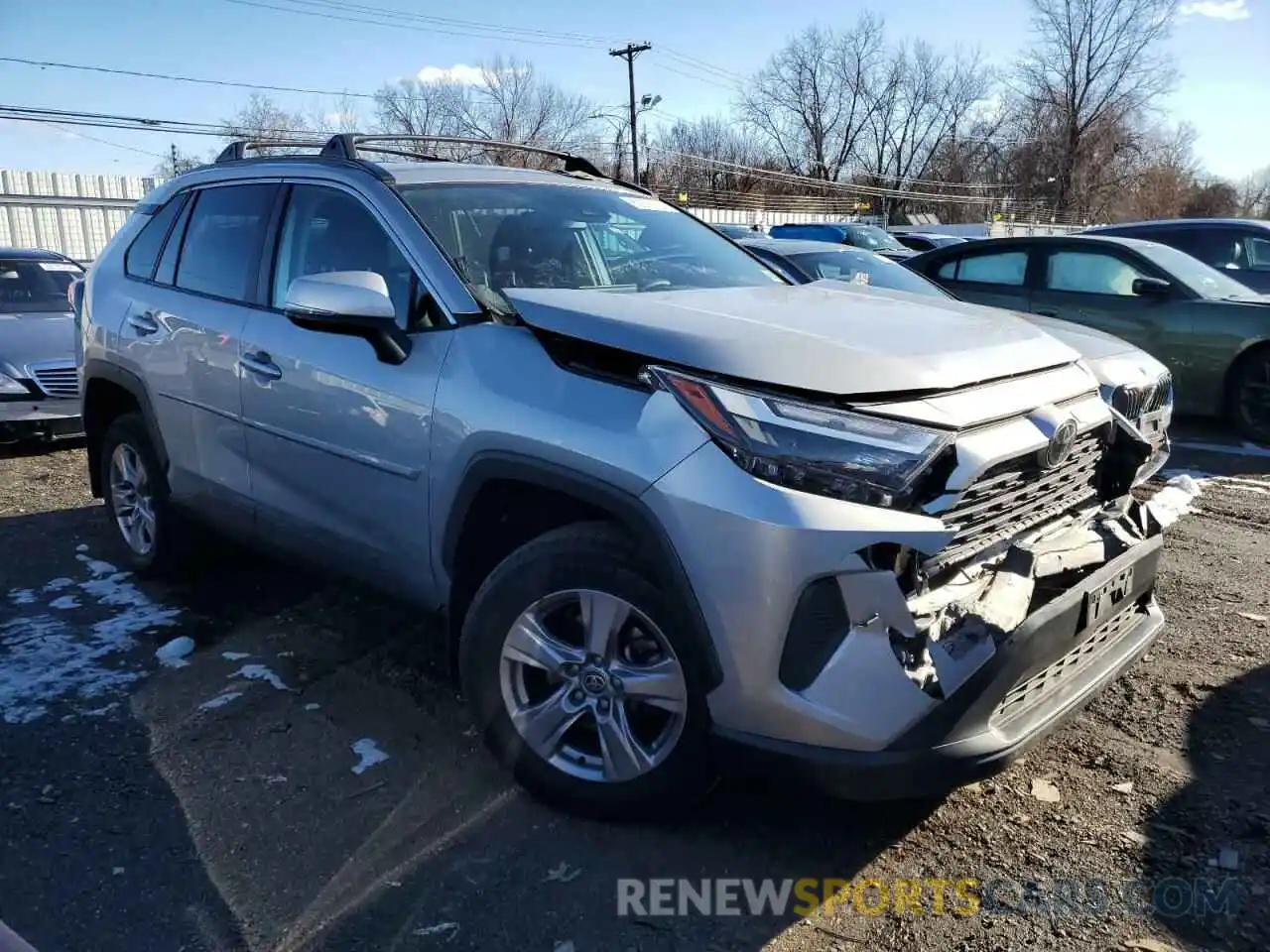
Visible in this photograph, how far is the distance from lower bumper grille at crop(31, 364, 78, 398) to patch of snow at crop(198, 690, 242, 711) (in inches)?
195

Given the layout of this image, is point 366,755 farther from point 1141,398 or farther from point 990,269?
point 990,269

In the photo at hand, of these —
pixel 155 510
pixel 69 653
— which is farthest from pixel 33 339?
pixel 69 653

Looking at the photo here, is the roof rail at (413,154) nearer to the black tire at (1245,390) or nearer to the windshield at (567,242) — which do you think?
the windshield at (567,242)

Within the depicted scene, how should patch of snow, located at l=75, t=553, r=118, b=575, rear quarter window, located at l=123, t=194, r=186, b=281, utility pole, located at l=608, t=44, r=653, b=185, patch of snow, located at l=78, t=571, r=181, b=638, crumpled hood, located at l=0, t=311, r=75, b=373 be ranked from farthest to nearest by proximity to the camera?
utility pole, located at l=608, t=44, r=653, b=185
crumpled hood, located at l=0, t=311, r=75, b=373
patch of snow, located at l=75, t=553, r=118, b=575
rear quarter window, located at l=123, t=194, r=186, b=281
patch of snow, located at l=78, t=571, r=181, b=638

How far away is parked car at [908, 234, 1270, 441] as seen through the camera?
24.7 feet

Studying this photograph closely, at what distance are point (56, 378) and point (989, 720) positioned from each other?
7527 mm

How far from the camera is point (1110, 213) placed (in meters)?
61.6

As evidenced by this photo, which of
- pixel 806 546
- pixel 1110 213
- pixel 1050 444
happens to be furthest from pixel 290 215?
pixel 1110 213

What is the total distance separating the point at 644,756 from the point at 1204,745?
1846 millimetres

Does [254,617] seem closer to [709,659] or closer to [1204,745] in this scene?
[709,659]

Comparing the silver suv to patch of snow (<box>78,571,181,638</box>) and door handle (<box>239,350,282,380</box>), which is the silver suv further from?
patch of snow (<box>78,571,181,638</box>)

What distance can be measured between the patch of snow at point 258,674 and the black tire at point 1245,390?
23.5ft

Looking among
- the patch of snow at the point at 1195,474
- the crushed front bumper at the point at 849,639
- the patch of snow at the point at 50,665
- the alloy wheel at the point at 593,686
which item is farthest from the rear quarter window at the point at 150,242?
the patch of snow at the point at 1195,474

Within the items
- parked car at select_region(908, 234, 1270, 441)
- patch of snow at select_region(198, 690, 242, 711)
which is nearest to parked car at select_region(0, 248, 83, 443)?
patch of snow at select_region(198, 690, 242, 711)
